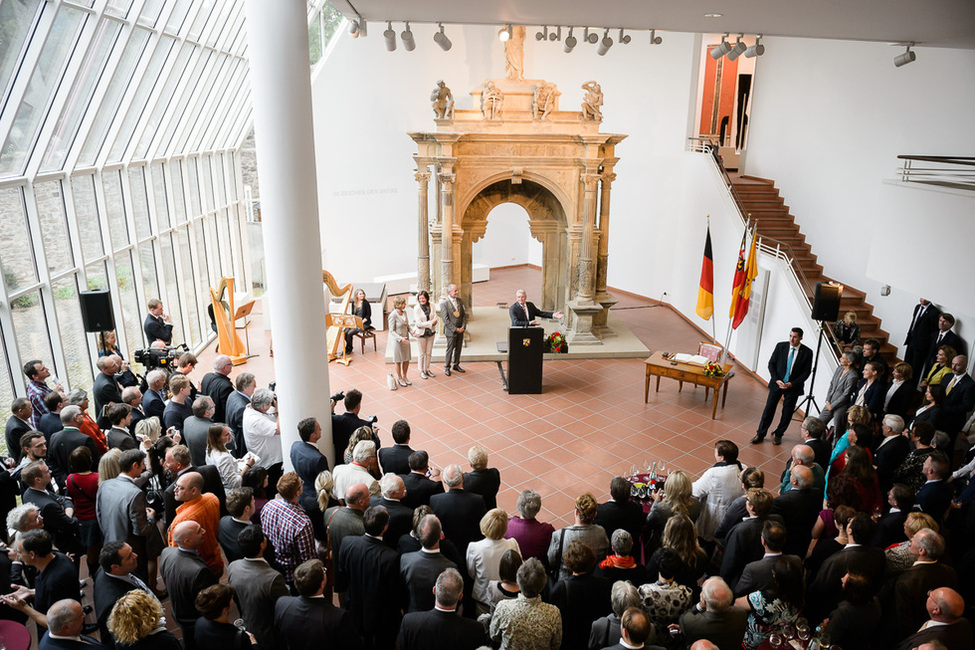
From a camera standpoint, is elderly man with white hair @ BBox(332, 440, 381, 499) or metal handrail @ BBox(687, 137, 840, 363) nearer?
elderly man with white hair @ BBox(332, 440, 381, 499)

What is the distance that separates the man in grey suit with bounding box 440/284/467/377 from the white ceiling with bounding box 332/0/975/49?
4.48 meters

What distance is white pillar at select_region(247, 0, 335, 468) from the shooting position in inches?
213

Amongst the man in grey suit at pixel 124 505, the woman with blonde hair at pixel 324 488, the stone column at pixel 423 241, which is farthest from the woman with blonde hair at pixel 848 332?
the man in grey suit at pixel 124 505

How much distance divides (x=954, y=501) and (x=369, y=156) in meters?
13.6

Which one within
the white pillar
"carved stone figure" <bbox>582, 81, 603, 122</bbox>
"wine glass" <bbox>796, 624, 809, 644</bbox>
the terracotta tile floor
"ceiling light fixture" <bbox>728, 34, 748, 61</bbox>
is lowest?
the terracotta tile floor

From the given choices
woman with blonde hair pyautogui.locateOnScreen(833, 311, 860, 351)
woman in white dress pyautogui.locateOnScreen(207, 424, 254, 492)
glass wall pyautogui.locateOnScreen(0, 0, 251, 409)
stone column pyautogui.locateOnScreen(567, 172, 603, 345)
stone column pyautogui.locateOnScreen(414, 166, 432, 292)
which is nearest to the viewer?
woman in white dress pyautogui.locateOnScreen(207, 424, 254, 492)

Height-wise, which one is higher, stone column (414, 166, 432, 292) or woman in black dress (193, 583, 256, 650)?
stone column (414, 166, 432, 292)

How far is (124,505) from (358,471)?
1.68 m

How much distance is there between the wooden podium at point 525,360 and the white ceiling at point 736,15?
450cm

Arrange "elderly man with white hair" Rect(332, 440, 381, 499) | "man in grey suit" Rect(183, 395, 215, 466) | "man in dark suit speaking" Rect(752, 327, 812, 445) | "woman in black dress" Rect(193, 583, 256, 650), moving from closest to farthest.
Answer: "woman in black dress" Rect(193, 583, 256, 650), "elderly man with white hair" Rect(332, 440, 381, 499), "man in grey suit" Rect(183, 395, 215, 466), "man in dark suit speaking" Rect(752, 327, 812, 445)

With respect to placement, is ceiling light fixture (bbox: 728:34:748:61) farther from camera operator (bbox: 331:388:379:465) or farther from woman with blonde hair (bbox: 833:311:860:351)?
camera operator (bbox: 331:388:379:465)

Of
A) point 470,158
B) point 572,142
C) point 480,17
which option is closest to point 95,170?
point 480,17

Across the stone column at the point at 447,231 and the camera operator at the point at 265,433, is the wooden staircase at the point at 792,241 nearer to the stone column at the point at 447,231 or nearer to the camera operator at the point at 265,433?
the stone column at the point at 447,231

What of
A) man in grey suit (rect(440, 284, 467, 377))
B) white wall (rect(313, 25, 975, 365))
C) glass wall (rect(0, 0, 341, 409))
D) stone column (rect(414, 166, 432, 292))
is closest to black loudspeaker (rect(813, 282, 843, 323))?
white wall (rect(313, 25, 975, 365))
